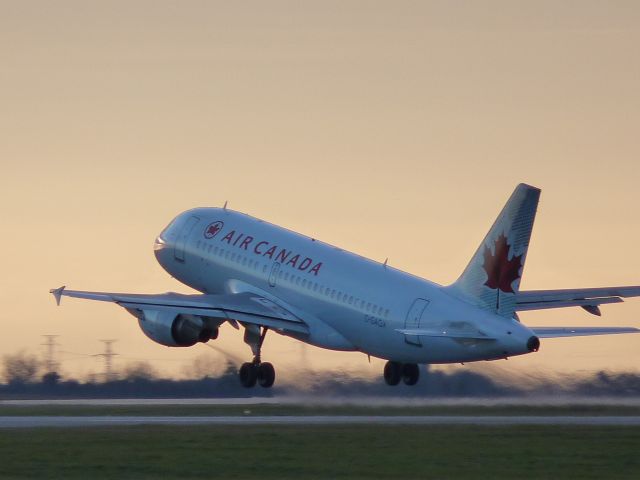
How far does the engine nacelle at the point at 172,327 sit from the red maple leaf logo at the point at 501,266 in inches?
596

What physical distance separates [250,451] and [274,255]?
25.4m

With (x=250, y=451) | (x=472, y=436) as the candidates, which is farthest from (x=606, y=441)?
(x=250, y=451)

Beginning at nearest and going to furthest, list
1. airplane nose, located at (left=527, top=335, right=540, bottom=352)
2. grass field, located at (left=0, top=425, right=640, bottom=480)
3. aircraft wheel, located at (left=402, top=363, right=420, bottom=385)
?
grass field, located at (left=0, top=425, right=640, bottom=480) < airplane nose, located at (left=527, top=335, right=540, bottom=352) < aircraft wheel, located at (left=402, top=363, right=420, bottom=385)

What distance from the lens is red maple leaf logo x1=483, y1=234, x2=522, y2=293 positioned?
5456cm

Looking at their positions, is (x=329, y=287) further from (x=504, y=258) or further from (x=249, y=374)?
(x=504, y=258)

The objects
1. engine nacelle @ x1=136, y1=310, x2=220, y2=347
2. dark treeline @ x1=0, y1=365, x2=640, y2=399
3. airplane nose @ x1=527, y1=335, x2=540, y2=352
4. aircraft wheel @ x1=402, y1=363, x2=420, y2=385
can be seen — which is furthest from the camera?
engine nacelle @ x1=136, y1=310, x2=220, y2=347

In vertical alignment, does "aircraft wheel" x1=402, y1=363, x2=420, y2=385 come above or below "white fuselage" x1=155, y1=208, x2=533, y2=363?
below

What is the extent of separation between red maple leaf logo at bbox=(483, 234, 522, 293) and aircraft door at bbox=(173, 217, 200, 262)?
19373 mm

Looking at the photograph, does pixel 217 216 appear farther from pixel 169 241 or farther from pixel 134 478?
pixel 134 478

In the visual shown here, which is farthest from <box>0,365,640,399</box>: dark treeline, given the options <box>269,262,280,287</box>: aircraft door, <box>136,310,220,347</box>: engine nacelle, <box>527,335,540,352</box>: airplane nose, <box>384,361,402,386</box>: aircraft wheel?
<box>527,335,540,352</box>: airplane nose

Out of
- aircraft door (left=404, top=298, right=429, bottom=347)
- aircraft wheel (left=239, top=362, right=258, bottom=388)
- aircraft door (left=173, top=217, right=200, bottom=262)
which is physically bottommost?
aircraft wheel (left=239, top=362, right=258, bottom=388)

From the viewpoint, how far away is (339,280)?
62438 mm

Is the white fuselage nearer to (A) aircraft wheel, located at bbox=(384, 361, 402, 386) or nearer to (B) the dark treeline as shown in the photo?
(A) aircraft wheel, located at bbox=(384, 361, 402, 386)

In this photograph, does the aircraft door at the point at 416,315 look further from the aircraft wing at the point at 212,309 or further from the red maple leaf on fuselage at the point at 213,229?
the red maple leaf on fuselage at the point at 213,229
